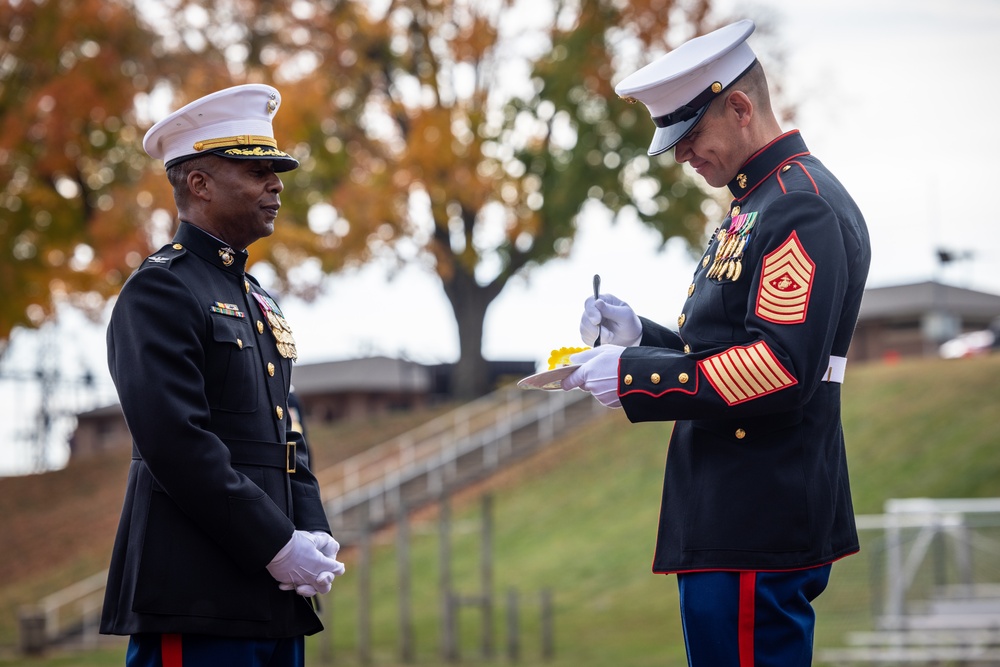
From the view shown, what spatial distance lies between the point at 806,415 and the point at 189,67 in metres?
16.1

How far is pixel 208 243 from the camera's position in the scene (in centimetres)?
385

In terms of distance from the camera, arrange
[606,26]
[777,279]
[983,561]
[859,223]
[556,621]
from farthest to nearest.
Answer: [606,26] < [556,621] < [983,561] < [859,223] < [777,279]

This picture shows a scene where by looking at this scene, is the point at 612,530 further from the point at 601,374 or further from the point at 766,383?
the point at 766,383

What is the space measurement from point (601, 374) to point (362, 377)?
128ft

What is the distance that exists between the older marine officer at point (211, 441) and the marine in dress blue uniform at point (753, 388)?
3.07 feet

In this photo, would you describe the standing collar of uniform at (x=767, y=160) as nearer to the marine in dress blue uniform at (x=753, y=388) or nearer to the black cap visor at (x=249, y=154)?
the marine in dress blue uniform at (x=753, y=388)

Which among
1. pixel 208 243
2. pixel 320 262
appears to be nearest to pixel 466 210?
pixel 320 262

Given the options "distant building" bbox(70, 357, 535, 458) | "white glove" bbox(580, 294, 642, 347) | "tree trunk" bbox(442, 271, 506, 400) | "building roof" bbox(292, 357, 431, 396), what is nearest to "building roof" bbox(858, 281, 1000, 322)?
"distant building" bbox(70, 357, 535, 458)

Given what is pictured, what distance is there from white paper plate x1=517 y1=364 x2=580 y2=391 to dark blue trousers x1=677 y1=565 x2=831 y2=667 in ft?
2.13

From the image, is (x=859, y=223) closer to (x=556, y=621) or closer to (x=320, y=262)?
(x=556, y=621)

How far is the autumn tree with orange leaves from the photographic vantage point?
18.0 meters

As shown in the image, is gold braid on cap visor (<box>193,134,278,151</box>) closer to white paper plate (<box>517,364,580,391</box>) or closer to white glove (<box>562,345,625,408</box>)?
white paper plate (<box>517,364,580,391</box>)

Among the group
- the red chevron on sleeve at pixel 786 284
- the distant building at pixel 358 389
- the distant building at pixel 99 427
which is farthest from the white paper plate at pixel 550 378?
the distant building at pixel 99 427

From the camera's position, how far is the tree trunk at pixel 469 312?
2727cm
